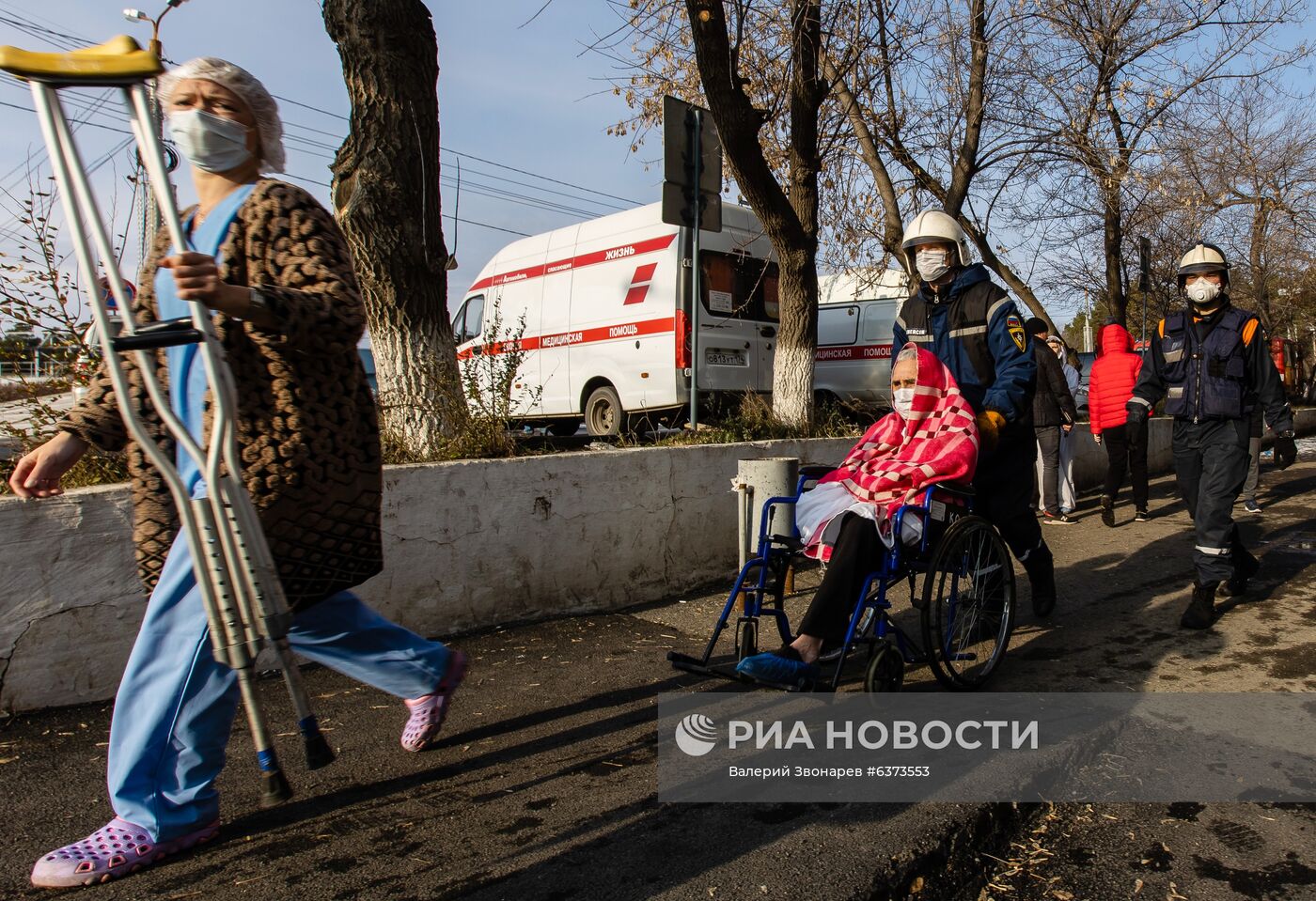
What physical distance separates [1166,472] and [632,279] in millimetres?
7766

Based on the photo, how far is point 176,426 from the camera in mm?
1983

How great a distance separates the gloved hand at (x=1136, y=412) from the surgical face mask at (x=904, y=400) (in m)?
2.07

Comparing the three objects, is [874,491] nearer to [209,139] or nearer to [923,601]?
[923,601]

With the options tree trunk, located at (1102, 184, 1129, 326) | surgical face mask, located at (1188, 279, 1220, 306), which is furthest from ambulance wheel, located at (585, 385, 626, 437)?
tree trunk, located at (1102, 184, 1129, 326)

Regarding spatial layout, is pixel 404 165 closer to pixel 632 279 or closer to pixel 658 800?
pixel 658 800

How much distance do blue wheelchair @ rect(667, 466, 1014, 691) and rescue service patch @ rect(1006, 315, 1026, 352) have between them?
2.78 feet

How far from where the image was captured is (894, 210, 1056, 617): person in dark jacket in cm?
425

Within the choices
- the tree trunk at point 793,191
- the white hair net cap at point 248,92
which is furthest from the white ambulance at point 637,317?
the white hair net cap at point 248,92

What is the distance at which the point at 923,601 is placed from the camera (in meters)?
3.36

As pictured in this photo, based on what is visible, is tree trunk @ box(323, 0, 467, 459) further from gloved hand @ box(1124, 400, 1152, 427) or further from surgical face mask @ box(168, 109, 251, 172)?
gloved hand @ box(1124, 400, 1152, 427)

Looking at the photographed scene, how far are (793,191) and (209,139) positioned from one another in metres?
7.01

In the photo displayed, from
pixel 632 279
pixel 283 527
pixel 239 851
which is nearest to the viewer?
pixel 283 527

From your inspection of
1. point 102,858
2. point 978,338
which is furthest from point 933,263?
point 102,858

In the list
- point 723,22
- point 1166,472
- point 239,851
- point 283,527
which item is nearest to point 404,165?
point 723,22
